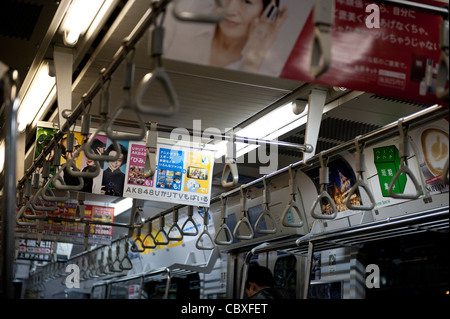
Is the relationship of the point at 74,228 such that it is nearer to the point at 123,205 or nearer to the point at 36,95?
the point at 123,205

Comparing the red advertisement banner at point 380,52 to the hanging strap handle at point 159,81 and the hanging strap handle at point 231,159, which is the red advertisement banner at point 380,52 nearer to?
the hanging strap handle at point 159,81

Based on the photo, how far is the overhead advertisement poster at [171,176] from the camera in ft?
21.1

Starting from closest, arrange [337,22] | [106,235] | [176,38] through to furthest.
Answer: [176,38] → [337,22] → [106,235]

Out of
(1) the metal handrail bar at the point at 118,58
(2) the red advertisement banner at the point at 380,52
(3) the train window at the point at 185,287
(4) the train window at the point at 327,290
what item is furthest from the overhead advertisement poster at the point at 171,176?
(3) the train window at the point at 185,287

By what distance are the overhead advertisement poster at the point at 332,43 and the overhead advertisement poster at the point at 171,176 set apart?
11.4ft

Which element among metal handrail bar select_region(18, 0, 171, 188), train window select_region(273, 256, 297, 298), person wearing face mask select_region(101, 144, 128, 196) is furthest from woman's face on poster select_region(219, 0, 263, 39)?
train window select_region(273, 256, 297, 298)

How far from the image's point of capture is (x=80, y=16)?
4.98 meters

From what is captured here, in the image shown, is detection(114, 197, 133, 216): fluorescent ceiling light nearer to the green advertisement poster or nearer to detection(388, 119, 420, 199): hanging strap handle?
the green advertisement poster

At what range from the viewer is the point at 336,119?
6.67m

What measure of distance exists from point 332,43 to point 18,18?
2.64m

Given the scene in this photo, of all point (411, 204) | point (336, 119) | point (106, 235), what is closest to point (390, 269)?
point (411, 204)

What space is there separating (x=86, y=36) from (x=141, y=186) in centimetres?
167

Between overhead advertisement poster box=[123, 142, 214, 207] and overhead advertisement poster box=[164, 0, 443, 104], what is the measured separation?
11.4 ft
